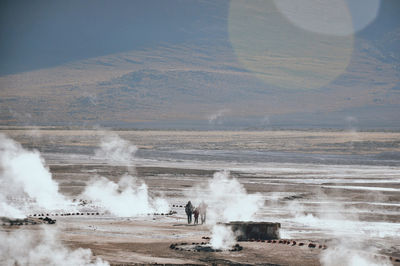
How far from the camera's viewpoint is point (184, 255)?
27406 millimetres

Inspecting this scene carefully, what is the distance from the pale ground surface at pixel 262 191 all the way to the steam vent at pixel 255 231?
1.19m

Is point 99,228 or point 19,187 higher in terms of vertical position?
point 19,187

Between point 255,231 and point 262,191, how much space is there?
22.9m

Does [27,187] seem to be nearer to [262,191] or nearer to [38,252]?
[262,191]

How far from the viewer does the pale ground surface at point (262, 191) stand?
1133 inches

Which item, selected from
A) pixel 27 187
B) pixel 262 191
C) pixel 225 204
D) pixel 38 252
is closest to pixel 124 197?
pixel 225 204

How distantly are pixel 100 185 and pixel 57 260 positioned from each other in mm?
34424

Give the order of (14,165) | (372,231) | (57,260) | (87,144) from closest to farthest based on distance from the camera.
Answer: (57,260), (372,231), (14,165), (87,144)

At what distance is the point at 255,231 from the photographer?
3212 centimetres

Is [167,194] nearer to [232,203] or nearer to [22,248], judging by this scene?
[232,203]

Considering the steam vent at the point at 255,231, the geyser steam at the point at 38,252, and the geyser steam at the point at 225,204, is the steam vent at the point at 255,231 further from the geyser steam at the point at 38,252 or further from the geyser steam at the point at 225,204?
the geyser steam at the point at 38,252

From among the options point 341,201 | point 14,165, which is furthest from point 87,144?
point 341,201

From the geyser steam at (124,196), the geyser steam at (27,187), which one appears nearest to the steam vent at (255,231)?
the geyser steam at (124,196)

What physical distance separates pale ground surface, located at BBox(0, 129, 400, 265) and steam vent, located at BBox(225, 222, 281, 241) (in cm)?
119
